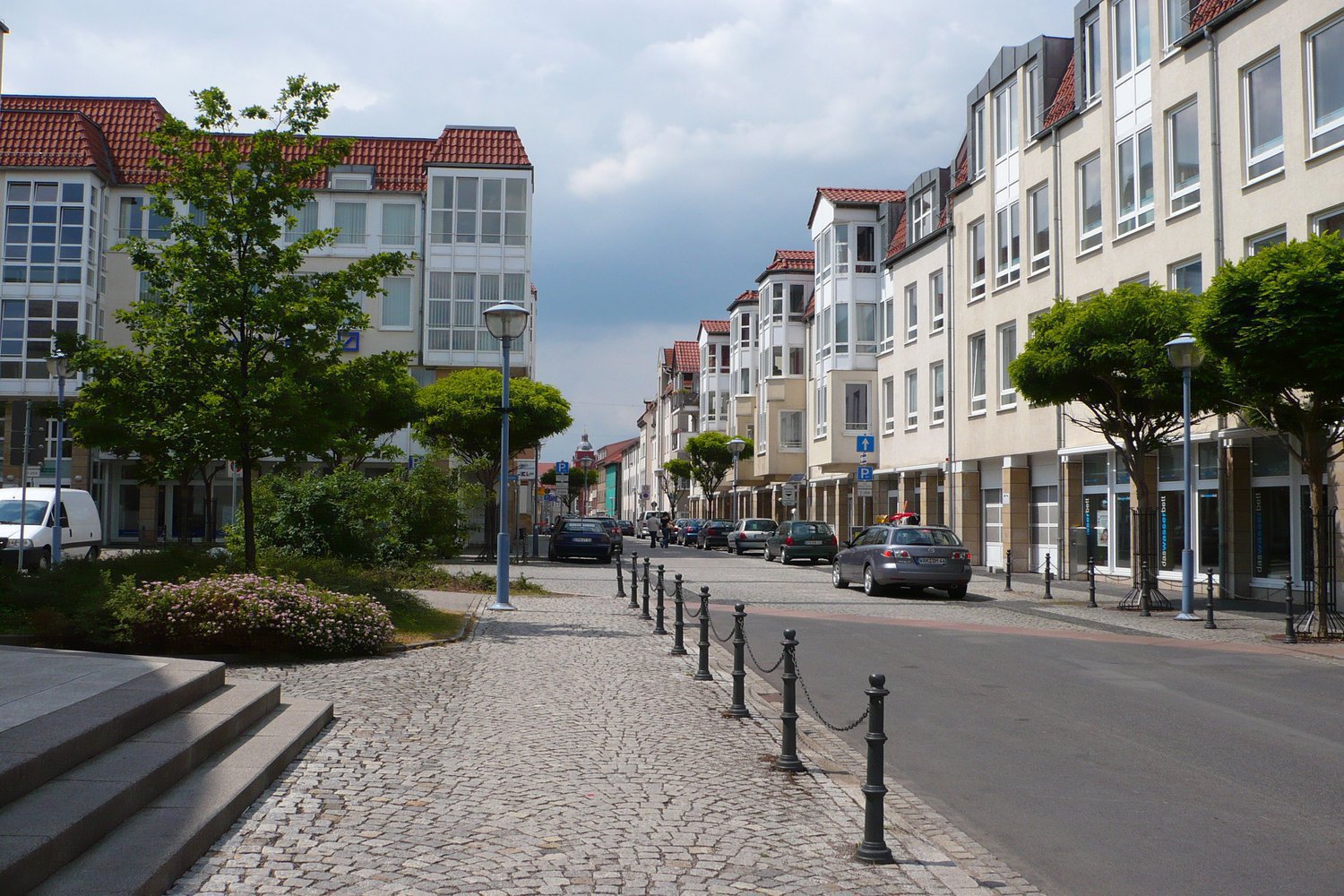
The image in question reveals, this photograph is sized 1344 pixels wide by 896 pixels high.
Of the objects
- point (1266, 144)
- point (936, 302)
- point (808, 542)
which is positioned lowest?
point (808, 542)

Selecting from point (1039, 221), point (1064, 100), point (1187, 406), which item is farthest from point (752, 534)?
point (1187, 406)

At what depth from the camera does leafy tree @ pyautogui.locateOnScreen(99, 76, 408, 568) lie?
48.5 feet

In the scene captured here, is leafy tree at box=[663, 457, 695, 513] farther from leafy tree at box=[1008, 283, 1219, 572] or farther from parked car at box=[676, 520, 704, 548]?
leafy tree at box=[1008, 283, 1219, 572]

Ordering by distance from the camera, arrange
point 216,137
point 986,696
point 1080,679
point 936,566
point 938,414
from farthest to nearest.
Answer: point 938,414 < point 936,566 < point 216,137 < point 1080,679 < point 986,696

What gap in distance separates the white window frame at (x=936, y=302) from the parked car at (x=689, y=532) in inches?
955

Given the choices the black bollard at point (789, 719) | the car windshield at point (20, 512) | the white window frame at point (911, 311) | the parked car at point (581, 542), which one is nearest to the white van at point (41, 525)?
the car windshield at point (20, 512)

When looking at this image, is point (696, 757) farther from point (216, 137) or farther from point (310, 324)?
point (216, 137)

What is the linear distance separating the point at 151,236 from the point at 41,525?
24.0 metres

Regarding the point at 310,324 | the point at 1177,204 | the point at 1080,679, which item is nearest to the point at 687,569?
the point at 1177,204

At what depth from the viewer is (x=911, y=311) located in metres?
40.5

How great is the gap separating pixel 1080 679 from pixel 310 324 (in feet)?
33.9

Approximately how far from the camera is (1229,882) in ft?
17.3

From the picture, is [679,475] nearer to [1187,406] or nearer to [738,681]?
[1187,406]

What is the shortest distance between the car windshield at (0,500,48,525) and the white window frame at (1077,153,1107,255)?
24.2 metres
